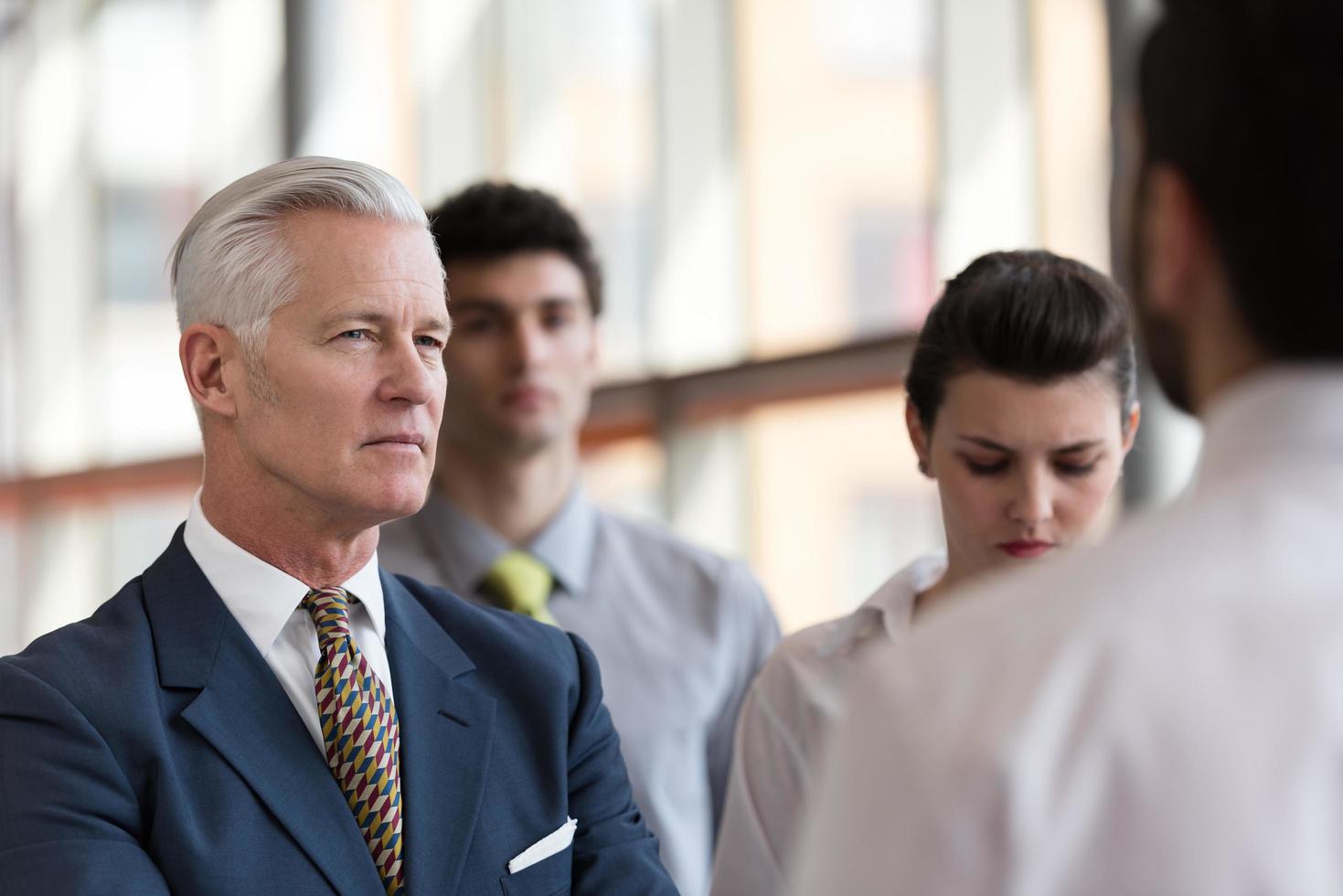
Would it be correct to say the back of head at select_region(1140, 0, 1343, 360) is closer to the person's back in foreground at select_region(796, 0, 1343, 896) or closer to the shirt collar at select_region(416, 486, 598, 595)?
the person's back in foreground at select_region(796, 0, 1343, 896)

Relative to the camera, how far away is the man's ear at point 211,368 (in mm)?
1882

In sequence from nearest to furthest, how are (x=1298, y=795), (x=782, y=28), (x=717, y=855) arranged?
(x=1298, y=795), (x=717, y=855), (x=782, y=28)

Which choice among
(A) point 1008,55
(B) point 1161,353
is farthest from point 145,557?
(B) point 1161,353

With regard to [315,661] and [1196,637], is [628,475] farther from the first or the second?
[1196,637]

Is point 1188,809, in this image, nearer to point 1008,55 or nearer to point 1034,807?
point 1034,807

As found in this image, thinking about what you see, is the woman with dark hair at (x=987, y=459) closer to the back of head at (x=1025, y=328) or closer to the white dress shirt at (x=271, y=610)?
the back of head at (x=1025, y=328)

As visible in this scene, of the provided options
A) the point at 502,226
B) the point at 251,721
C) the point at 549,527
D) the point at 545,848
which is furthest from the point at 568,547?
the point at 251,721

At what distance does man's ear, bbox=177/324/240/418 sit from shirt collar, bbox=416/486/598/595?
99 centimetres

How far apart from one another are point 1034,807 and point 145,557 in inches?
366

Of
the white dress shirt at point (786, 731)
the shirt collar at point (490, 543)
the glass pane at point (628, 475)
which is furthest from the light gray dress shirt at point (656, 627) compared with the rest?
the glass pane at point (628, 475)

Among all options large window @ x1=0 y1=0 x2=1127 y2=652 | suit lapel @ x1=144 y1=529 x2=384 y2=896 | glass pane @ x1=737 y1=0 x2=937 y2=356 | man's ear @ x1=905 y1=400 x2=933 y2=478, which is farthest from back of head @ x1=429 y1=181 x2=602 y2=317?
glass pane @ x1=737 y1=0 x2=937 y2=356

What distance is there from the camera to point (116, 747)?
161cm

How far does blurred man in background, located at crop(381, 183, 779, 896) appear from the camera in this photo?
9.11 feet

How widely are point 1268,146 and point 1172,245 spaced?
0.08 m
